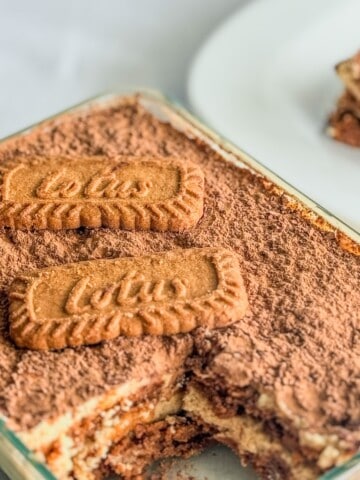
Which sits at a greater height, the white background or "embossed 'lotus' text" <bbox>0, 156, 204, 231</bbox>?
"embossed 'lotus' text" <bbox>0, 156, 204, 231</bbox>

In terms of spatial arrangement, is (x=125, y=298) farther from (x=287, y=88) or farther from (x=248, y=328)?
(x=287, y=88)

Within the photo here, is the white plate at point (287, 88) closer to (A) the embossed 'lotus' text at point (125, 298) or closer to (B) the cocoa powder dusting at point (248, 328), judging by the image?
(B) the cocoa powder dusting at point (248, 328)

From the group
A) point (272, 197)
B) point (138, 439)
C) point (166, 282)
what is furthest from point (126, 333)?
point (272, 197)

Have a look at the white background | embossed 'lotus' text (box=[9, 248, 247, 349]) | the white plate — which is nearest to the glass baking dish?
embossed 'lotus' text (box=[9, 248, 247, 349])

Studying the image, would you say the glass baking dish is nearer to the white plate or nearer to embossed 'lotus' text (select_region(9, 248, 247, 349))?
embossed 'lotus' text (select_region(9, 248, 247, 349))

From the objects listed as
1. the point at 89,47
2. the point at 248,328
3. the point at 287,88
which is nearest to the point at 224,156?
the point at 248,328

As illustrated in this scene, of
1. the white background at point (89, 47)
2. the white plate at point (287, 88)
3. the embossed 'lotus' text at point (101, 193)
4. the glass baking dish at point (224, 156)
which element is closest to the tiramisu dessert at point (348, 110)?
the white plate at point (287, 88)

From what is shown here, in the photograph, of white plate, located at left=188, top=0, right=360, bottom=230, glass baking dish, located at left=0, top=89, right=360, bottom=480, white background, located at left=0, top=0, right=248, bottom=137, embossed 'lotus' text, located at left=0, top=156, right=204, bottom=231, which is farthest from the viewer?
white background, located at left=0, top=0, right=248, bottom=137
